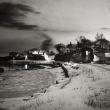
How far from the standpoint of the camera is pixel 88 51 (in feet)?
143

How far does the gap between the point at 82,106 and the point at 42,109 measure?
5.31 feet

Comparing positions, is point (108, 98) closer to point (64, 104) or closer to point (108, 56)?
point (64, 104)

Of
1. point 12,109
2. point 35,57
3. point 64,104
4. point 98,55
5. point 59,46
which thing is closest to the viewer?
point 64,104

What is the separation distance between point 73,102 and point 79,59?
1589 inches

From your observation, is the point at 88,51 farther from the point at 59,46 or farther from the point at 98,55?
the point at 59,46

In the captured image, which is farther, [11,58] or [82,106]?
[11,58]

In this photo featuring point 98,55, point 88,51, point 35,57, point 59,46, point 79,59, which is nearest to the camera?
point 98,55

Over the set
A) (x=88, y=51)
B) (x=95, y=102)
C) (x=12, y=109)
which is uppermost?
(x=88, y=51)

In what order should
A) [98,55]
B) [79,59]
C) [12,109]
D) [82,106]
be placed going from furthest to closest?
[79,59] → [98,55] → [12,109] → [82,106]

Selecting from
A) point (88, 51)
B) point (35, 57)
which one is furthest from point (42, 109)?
point (35, 57)

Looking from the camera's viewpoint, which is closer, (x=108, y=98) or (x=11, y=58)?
(x=108, y=98)

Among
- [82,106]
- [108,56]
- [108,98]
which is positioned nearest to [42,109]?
[82,106]

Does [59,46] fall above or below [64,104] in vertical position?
above

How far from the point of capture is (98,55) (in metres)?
39.5
